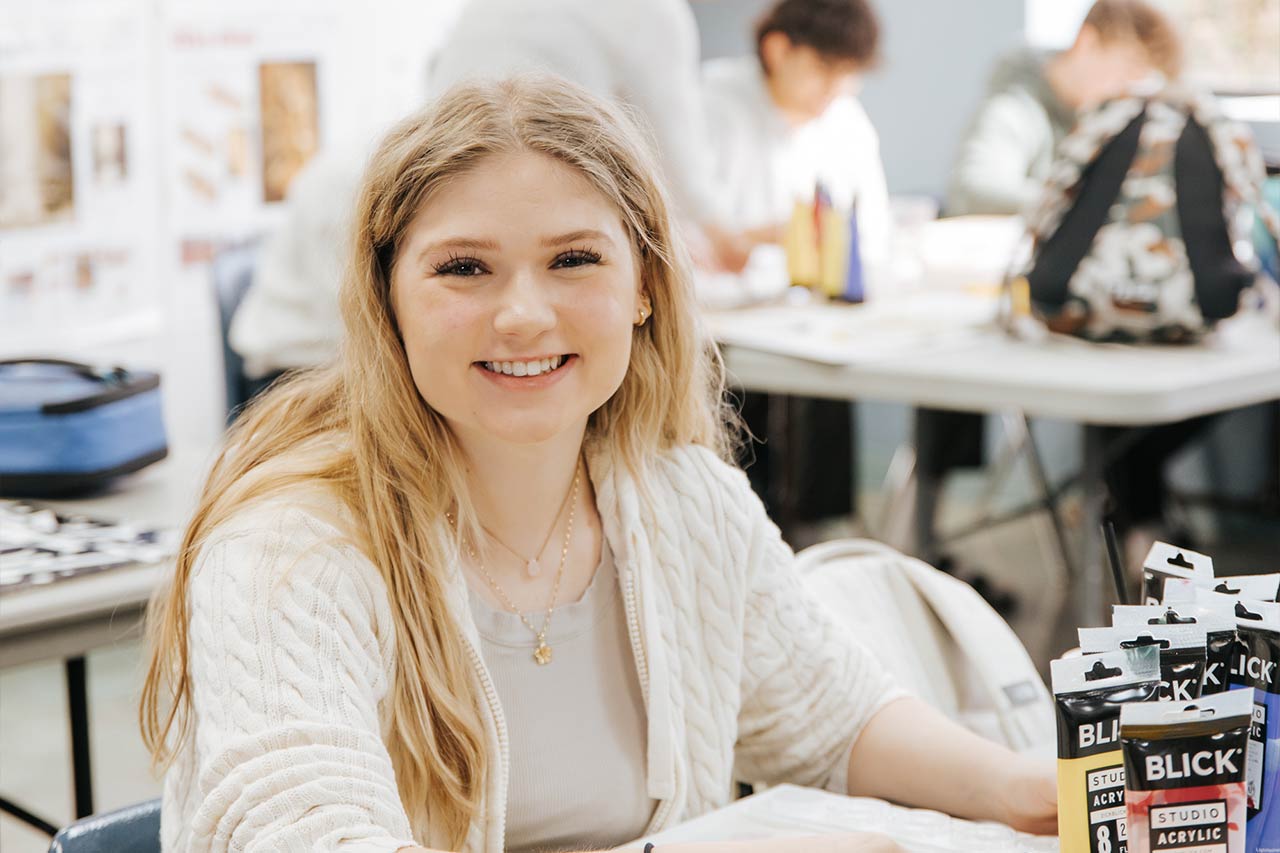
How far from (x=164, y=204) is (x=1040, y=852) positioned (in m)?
3.88

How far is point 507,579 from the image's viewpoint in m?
1.43

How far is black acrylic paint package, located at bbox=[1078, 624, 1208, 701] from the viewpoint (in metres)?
1.00

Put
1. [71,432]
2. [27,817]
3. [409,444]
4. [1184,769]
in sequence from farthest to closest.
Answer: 1. [71,432]
2. [27,817]
3. [409,444]
4. [1184,769]

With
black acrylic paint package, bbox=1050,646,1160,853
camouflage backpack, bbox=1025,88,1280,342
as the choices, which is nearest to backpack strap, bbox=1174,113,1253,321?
camouflage backpack, bbox=1025,88,1280,342

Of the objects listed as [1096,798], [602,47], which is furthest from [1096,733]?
[602,47]

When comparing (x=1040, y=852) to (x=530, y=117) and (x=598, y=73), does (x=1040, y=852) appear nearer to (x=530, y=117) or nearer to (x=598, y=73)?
(x=530, y=117)

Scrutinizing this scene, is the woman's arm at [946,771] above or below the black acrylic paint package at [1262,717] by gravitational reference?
below

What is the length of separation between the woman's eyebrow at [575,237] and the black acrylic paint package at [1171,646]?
1.78 ft

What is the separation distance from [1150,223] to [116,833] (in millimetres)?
2142

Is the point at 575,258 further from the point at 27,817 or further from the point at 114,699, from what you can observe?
the point at 114,699

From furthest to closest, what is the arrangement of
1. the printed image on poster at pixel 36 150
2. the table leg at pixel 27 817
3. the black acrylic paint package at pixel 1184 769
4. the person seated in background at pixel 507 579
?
1. the printed image on poster at pixel 36 150
2. the table leg at pixel 27 817
3. the person seated in background at pixel 507 579
4. the black acrylic paint package at pixel 1184 769

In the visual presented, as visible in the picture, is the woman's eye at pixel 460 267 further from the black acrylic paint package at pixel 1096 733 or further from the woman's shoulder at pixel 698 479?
the black acrylic paint package at pixel 1096 733

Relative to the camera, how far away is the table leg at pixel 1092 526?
2879 millimetres

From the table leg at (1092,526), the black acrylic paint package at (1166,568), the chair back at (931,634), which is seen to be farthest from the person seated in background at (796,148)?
the black acrylic paint package at (1166,568)
